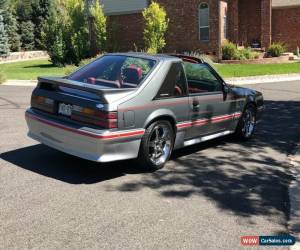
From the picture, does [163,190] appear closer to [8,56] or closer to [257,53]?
[257,53]

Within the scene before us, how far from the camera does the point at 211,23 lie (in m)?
27.4

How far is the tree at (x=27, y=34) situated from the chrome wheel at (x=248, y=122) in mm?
47066

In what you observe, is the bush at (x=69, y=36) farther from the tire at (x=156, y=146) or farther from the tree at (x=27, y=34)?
the tire at (x=156, y=146)

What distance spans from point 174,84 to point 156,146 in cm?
94

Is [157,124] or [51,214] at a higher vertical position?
[157,124]

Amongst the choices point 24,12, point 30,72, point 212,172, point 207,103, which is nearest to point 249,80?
point 30,72

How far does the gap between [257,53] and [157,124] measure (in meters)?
22.9

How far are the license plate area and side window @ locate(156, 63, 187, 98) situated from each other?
1186 millimetres

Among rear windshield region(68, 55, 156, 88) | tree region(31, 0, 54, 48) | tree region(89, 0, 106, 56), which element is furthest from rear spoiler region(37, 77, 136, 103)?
tree region(31, 0, 54, 48)

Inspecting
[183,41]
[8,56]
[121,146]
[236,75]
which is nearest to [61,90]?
[121,146]

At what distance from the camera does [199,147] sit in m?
7.98

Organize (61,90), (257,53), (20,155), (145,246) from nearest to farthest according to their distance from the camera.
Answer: (145,246) → (61,90) → (20,155) → (257,53)

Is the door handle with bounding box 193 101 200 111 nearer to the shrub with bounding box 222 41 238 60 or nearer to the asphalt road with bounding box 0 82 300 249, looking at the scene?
the asphalt road with bounding box 0 82 300 249

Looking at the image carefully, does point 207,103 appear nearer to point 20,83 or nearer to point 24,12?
point 20,83
